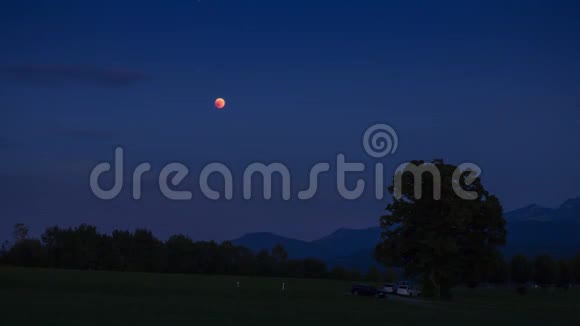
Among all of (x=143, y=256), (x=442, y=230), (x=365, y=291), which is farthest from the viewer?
(x=143, y=256)

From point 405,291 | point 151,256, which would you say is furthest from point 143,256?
point 405,291

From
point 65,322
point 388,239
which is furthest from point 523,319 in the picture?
point 388,239

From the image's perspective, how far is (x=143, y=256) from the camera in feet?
500

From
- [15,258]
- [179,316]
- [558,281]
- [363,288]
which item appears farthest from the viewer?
[558,281]

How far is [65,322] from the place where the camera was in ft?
95.2

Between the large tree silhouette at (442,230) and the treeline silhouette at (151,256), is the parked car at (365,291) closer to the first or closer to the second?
the large tree silhouette at (442,230)

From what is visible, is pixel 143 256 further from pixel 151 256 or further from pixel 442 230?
pixel 442 230

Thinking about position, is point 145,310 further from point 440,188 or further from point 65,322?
point 440,188

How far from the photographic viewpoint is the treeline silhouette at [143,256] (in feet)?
461

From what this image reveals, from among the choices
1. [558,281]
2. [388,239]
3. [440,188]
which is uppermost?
[440,188]

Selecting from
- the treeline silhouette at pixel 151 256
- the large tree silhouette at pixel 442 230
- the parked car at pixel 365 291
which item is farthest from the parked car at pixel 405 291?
Answer: the treeline silhouette at pixel 151 256

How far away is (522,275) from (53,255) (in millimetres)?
105907

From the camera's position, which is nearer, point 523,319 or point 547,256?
point 523,319

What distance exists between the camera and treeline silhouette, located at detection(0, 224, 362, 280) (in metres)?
141
